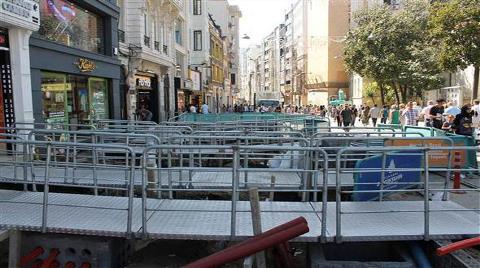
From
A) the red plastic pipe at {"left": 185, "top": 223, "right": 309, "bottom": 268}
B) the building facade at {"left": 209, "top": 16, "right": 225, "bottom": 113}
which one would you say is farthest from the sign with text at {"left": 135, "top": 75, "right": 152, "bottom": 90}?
the building facade at {"left": 209, "top": 16, "right": 225, "bottom": 113}

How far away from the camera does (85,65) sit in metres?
16.6

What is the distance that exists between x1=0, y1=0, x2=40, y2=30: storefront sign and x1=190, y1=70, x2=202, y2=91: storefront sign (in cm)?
2763

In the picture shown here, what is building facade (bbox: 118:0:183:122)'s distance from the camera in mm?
23062

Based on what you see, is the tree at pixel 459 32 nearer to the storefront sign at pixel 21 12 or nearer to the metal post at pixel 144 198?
the storefront sign at pixel 21 12

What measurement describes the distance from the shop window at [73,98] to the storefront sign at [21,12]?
214 centimetres

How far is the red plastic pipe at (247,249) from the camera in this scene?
425 cm

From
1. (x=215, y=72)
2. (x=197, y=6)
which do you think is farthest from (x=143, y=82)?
(x=215, y=72)

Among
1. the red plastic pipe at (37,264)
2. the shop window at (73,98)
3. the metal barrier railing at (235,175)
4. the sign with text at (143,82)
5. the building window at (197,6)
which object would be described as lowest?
the red plastic pipe at (37,264)

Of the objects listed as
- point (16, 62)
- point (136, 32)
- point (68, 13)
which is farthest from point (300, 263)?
point (136, 32)

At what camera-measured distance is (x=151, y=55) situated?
2530cm

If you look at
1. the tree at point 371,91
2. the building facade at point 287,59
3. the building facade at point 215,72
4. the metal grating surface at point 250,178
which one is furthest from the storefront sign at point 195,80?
the building facade at point 287,59

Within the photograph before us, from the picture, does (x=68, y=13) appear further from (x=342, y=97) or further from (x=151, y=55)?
(x=342, y=97)

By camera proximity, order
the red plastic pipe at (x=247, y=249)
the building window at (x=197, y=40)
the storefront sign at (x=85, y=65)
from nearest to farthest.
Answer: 1. the red plastic pipe at (x=247, y=249)
2. the storefront sign at (x=85, y=65)
3. the building window at (x=197, y=40)

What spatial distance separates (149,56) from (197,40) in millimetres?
22908
